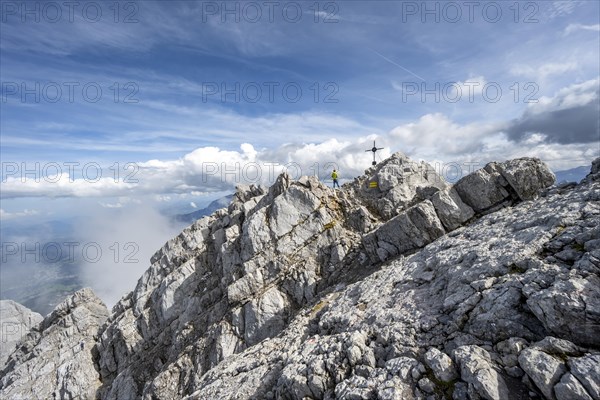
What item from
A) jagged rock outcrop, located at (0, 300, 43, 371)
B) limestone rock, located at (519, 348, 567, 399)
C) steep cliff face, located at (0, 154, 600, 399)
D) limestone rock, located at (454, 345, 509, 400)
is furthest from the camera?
jagged rock outcrop, located at (0, 300, 43, 371)

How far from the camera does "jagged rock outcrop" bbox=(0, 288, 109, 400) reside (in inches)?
2007

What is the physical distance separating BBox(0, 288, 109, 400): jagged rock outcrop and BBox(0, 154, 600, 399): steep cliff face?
0.88m

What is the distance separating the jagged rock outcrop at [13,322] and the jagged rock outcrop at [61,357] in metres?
78.6

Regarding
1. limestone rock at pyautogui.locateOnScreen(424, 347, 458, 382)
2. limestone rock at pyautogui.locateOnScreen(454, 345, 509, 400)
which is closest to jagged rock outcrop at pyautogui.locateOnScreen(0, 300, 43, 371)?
limestone rock at pyautogui.locateOnScreen(424, 347, 458, 382)

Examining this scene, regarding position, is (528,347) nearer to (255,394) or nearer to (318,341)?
(318,341)

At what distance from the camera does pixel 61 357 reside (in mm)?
55688

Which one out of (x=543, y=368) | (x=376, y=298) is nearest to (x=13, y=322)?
(x=376, y=298)

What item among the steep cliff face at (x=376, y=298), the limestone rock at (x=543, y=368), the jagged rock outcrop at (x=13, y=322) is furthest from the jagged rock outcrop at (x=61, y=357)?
the jagged rock outcrop at (x=13, y=322)

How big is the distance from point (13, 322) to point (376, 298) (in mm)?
178034

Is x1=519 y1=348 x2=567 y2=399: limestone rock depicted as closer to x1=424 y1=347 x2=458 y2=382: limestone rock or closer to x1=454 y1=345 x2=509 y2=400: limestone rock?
x1=454 y1=345 x2=509 y2=400: limestone rock

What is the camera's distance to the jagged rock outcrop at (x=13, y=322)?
12153 centimetres

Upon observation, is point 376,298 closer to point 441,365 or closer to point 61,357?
point 441,365

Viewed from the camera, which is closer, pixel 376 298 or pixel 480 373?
pixel 480 373

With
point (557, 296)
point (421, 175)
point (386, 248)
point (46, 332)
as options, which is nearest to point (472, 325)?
point (557, 296)
